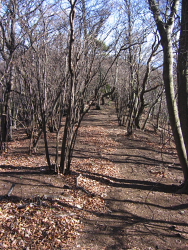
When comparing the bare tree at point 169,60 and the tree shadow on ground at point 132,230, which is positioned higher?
the bare tree at point 169,60

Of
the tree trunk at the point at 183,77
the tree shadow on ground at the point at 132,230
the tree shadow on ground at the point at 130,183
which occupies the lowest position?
the tree shadow on ground at the point at 132,230

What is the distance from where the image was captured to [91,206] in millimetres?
Answer: 4977

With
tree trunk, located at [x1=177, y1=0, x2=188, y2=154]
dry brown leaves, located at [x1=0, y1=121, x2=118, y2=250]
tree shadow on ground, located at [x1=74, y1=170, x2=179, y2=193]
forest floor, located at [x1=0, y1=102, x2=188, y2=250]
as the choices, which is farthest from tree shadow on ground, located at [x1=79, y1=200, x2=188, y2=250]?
tree trunk, located at [x1=177, y1=0, x2=188, y2=154]

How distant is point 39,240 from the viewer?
12.1ft

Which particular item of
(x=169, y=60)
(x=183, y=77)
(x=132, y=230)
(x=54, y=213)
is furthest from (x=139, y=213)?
(x=169, y=60)

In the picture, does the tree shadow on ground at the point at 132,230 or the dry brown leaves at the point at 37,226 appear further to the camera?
the tree shadow on ground at the point at 132,230

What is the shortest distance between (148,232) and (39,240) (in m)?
1.74

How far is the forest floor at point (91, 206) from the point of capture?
380 cm

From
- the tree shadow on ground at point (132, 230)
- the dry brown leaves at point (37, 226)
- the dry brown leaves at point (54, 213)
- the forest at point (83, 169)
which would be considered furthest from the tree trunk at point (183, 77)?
the dry brown leaves at point (37, 226)

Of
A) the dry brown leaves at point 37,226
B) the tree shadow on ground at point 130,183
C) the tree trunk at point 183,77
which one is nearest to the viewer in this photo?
the dry brown leaves at point 37,226

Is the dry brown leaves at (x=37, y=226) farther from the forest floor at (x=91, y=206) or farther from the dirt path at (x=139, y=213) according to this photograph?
the dirt path at (x=139, y=213)

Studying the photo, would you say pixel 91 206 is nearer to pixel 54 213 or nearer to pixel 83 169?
Result: pixel 54 213

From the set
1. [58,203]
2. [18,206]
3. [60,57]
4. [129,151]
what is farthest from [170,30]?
[129,151]

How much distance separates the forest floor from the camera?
3.80 m
